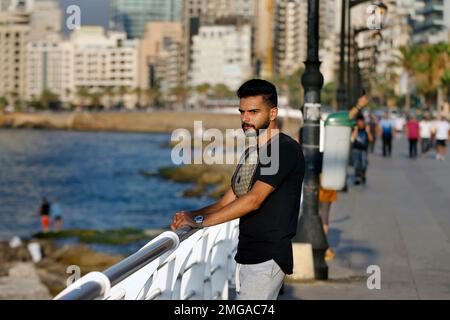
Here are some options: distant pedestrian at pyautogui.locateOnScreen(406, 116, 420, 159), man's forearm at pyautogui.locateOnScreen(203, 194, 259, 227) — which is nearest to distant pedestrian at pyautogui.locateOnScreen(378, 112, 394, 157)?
distant pedestrian at pyautogui.locateOnScreen(406, 116, 420, 159)

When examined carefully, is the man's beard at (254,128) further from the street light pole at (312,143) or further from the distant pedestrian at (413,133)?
the distant pedestrian at (413,133)

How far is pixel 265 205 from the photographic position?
5.78 meters

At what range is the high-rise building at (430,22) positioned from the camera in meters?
159

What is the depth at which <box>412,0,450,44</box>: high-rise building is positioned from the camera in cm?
15900

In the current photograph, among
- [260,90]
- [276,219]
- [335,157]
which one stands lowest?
[335,157]

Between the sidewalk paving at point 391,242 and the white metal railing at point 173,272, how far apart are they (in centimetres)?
85

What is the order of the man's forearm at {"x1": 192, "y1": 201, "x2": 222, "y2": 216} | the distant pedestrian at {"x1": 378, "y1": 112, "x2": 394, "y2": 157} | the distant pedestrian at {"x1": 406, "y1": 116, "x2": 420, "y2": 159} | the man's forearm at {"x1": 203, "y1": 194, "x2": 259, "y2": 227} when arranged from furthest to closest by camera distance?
1. the distant pedestrian at {"x1": 378, "y1": 112, "x2": 394, "y2": 157}
2. the distant pedestrian at {"x1": 406, "y1": 116, "x2": 420, "y2": 159}
3. the man's forearm at {"x1": 192, "y1": 201, "x2": 222, "y2": 216}
4. the man's forearm at {"x1": 203, "y1": 194, "x2": 259, "y2": 227}

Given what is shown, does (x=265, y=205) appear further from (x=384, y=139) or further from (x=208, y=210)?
(x=384, y=139)

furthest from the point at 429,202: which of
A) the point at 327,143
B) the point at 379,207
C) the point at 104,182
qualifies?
the point at 104,182

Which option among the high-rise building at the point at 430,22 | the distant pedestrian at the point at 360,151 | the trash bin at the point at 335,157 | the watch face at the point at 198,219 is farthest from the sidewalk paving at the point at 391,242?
the high-rise building at the point at 430,22

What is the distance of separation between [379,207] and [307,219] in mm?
7694

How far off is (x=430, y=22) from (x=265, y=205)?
6477 inches

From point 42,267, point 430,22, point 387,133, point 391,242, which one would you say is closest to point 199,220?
point 391,242

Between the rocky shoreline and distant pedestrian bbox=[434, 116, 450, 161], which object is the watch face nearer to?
the rocky shoreline
